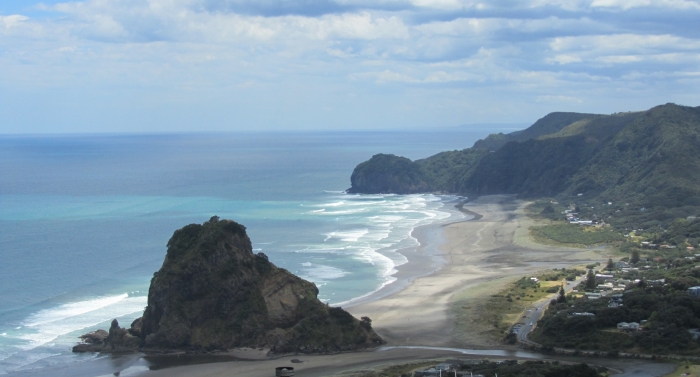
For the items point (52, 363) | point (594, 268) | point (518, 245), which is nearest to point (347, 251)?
point (518, 245)

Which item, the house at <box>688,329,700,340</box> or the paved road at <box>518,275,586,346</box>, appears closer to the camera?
the house at <box>688,329,700,340</box>

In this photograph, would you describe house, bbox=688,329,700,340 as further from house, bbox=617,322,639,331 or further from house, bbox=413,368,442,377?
house, bbox=413,368,442,377

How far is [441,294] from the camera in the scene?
83938 millimetres

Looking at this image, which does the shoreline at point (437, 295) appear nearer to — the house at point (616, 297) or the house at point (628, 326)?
the house at point (628, 326)

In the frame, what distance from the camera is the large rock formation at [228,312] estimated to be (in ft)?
210

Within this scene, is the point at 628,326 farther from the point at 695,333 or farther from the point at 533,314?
the point at 533,314

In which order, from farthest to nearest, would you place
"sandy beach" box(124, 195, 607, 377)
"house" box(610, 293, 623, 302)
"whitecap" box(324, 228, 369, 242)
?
"whitecap" box(324, 228, 369, 242)
"house" box(610, 293, 623, 302)
"sandy beach" box(124, 195, 607, 377)

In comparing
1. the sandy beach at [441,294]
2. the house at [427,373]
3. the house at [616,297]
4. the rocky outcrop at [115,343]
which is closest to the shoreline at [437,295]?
the sandy beach at [441,294]

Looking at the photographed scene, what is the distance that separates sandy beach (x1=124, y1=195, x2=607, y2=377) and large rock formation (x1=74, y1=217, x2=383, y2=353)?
177 cm

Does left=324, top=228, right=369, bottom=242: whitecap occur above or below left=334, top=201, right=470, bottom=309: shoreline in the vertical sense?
above

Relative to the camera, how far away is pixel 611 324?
61125mm

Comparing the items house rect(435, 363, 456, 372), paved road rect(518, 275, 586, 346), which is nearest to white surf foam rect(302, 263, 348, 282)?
paved road rect(518, 275, 586, 346)

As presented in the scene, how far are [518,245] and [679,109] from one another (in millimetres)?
84465

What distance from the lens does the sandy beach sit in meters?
59.9
